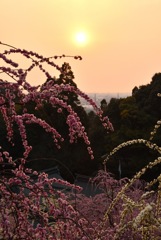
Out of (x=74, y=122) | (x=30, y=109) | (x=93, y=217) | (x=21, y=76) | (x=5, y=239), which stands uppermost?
(x=30, y=109)

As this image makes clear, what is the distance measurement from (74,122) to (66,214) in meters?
0.78

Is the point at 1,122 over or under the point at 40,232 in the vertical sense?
over

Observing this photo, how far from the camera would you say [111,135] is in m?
32.7

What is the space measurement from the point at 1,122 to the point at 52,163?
16.0ft

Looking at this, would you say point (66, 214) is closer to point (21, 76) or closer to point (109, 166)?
point (21, 76)

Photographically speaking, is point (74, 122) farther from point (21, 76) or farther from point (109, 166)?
point (109, 166)

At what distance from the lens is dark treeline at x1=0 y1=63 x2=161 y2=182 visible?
31219 mm

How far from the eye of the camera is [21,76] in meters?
3.96

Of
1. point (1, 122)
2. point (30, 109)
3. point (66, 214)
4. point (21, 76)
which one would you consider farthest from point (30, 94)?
point (1, 122)

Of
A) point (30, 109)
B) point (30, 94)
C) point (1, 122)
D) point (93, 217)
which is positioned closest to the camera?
point (30, 94)

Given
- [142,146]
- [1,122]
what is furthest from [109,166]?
[1,122]

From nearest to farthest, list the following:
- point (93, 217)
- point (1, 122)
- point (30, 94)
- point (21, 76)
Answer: point (30, 94)
point (21, 76)
point (93, 217)
point (1, 122)

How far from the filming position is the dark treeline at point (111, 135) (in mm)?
31219

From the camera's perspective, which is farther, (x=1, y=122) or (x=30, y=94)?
(x=1, y=122)
